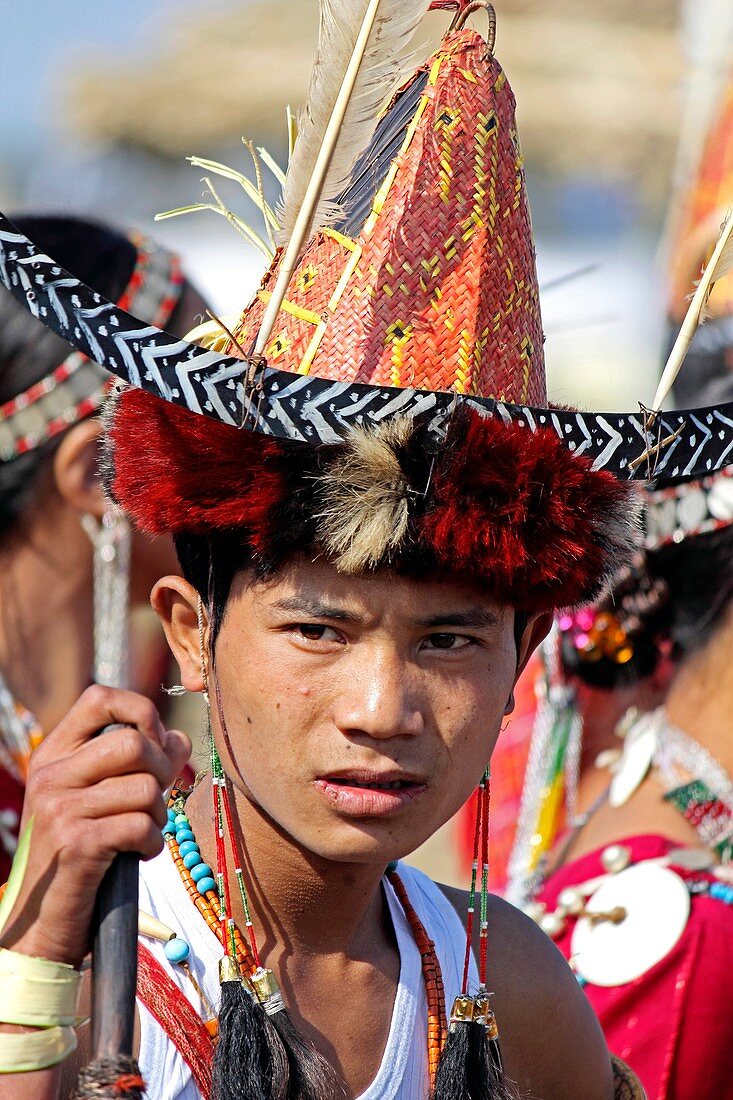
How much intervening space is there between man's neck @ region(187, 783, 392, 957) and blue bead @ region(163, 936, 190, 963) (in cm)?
12

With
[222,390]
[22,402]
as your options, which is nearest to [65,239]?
[22,402]

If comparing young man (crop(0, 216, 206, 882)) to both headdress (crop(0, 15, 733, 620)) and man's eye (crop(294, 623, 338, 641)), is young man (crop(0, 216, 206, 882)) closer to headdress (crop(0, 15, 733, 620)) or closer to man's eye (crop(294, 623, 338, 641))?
headdress (crop(0, 15, 733, 620))

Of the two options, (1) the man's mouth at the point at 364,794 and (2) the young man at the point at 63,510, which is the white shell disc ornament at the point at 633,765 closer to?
(2) the young man at the point at 63,510

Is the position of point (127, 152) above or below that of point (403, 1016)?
above

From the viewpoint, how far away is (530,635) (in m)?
2.43

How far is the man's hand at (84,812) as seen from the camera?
1.75 meters

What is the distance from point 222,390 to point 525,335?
0.60 meters

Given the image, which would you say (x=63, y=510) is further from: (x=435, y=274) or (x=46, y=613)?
(x=435, y=274)

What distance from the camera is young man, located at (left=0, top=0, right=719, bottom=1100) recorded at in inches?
78.7

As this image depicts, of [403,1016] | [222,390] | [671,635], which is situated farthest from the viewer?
[671,635]

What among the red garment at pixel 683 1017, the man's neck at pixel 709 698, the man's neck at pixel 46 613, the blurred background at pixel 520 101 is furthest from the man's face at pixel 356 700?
the blurred background at pixel 520 101

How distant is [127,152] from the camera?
66.1 ft

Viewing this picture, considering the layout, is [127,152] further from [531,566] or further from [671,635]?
[531,566]

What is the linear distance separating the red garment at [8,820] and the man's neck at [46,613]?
1.68 ft
